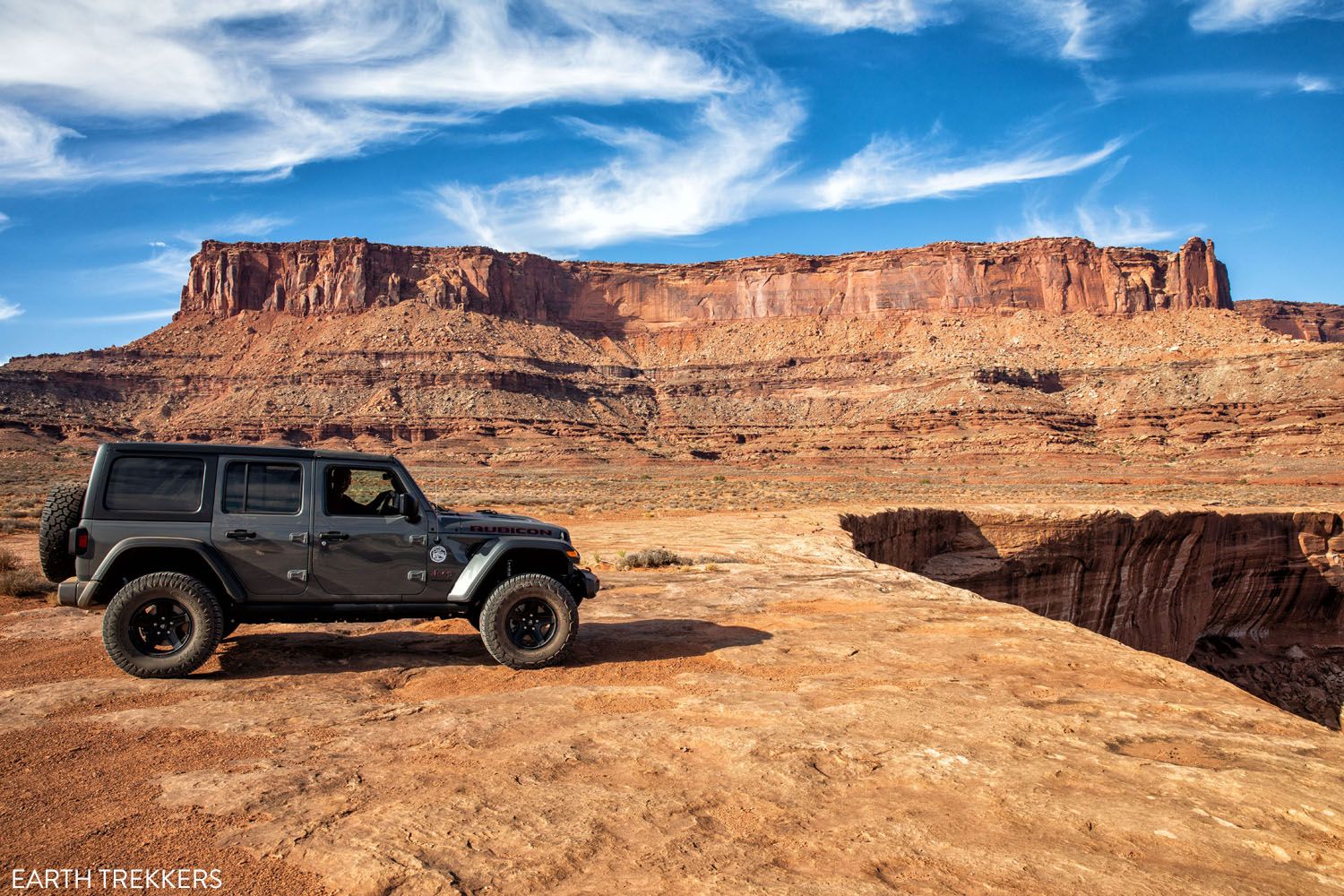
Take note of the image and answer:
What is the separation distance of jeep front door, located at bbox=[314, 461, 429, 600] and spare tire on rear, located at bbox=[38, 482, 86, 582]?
1759 millimetres

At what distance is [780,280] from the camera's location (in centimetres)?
12456

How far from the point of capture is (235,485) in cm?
626

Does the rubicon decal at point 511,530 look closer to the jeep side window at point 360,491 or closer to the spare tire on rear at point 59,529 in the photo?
the jeep side window at point 360,491

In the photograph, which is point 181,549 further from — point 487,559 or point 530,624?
point 530,624

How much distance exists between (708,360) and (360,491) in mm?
109955

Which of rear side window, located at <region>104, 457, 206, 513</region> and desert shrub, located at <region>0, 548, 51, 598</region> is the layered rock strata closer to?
rear side window, located at <region>104, 457, 206, 513</region>

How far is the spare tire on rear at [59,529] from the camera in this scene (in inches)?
235

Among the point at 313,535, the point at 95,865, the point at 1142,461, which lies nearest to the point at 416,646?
the point at 313,535

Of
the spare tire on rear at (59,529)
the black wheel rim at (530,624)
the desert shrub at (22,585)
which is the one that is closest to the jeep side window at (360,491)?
the black wheel rim at (530,624)

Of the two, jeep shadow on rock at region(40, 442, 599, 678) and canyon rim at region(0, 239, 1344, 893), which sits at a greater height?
jeep shadow on rock at region(40, 442, 599, 678)

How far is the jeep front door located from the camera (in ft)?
20.7

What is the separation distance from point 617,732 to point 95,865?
2609 millimetres

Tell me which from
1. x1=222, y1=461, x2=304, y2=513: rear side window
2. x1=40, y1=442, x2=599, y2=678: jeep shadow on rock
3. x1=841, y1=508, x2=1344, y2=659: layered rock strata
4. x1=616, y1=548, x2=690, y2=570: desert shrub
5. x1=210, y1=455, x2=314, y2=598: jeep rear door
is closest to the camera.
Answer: x1=40, y1=442, x2=599, y2=678: jeep shadow on rock

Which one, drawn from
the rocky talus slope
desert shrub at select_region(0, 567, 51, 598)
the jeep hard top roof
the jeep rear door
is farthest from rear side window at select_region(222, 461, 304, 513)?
the rocky talus slope
